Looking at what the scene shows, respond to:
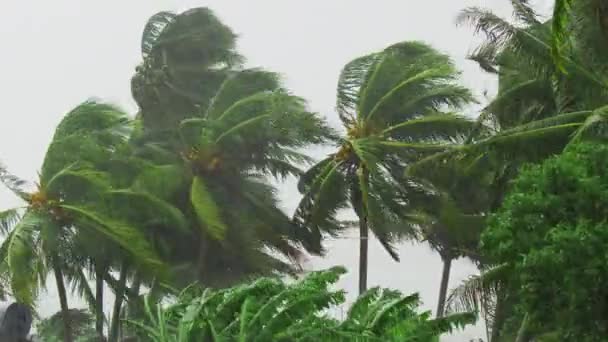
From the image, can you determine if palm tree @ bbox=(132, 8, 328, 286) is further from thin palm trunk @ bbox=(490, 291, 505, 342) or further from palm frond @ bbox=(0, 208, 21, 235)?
thin palm trunk @ bbox=(490, 291, 505, 342)

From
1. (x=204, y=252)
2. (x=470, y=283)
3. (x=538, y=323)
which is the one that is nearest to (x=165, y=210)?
(x=204, y=252)

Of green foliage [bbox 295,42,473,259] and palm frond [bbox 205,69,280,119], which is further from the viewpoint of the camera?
palm frond [bbox 205,69,280,119]

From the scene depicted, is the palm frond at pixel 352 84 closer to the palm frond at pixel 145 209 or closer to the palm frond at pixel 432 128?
the palm frond at pixel 432 128

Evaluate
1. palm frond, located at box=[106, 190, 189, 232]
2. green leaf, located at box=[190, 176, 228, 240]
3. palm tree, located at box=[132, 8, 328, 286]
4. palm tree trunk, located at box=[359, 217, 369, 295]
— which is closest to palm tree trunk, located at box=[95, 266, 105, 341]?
palm tree, located at box=[132, 8, 328, 286]

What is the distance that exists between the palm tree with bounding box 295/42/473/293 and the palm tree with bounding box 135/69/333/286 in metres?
1.06

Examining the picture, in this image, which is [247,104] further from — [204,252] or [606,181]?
[606,181]

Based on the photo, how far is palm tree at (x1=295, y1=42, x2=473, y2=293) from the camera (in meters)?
20.4

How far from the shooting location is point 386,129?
20797 millimetres

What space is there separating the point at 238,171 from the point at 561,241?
42.3 ft

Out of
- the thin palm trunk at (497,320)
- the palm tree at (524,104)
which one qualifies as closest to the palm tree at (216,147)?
the palm tree at (524,104)

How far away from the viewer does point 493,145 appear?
1520 centimetres

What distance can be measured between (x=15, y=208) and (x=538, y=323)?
12.8 m

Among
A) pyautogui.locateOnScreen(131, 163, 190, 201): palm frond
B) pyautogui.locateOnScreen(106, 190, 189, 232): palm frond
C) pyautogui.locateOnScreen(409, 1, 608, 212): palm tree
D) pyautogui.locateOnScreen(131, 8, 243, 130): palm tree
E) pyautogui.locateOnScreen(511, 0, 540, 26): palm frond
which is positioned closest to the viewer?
pyautogui.locateOnScreen(409, 1, 608, 212): palm tree

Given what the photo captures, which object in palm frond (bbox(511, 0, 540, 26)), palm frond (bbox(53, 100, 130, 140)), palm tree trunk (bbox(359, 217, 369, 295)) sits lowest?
palm tree trunk (bbox(359, 217, 369, 295))
